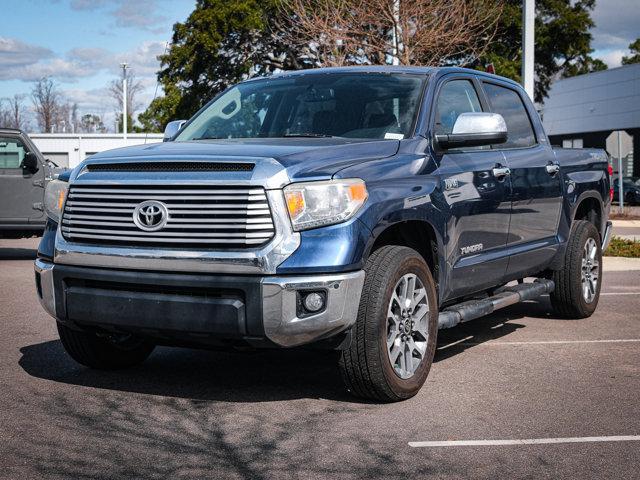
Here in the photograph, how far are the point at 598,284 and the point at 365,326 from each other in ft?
15.1

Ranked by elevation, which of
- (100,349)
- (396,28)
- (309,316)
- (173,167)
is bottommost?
(100,349)

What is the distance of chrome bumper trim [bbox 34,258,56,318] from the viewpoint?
5.76 meters

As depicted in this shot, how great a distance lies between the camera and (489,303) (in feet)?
22.7

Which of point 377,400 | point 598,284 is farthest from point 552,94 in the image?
point 377,400

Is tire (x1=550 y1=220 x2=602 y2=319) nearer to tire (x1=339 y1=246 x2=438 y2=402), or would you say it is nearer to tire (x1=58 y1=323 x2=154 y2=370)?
tire (x1=339 y1=246 x2=438 y2=402)

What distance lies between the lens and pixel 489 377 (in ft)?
21.4

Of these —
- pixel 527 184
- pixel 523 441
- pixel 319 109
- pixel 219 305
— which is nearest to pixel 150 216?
pixel 219 305

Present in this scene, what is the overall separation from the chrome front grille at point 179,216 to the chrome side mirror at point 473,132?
5.42ft

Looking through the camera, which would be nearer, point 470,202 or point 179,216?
point 179,216

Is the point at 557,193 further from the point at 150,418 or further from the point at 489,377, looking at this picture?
the point at 150,418

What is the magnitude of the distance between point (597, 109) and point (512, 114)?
156ft

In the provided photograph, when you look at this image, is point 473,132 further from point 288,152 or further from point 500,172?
point 288,152

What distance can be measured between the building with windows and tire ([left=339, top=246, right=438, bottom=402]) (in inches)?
1822

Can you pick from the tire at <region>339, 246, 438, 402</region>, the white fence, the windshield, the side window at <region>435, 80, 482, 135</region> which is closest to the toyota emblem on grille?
the tire at <region>339, 246, 438, 402</region>
